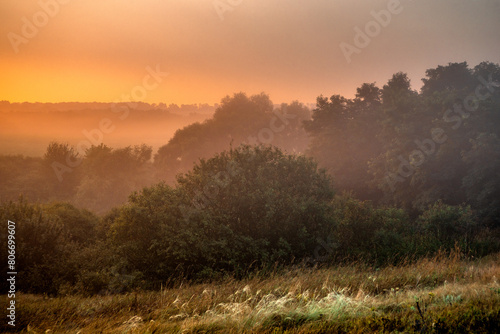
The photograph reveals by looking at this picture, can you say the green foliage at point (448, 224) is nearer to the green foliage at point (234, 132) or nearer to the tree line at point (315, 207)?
the tree line at point (315, 207)

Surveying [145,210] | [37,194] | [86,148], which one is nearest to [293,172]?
[145,210]

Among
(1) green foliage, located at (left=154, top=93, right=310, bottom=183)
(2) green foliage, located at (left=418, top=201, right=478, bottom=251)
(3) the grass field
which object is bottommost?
(2) green foliage, located at (left=418, top=201, right=478, bottom=251)

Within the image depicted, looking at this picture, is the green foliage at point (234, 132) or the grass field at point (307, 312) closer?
the grass field at point (307, 312)

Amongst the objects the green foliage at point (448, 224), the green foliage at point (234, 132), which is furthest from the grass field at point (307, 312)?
the green foliage at point (234, 132)

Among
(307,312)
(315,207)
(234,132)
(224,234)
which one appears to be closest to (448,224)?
(315,207)

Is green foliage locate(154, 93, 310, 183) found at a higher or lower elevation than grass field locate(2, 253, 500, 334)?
higher

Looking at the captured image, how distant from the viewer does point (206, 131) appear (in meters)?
74.6

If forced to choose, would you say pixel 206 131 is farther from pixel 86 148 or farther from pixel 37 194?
pixel 37 194

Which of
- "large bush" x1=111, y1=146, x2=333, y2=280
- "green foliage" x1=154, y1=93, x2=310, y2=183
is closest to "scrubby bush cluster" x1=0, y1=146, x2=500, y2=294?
"large bush" x1=111, y1=146, x2=333, y2=280

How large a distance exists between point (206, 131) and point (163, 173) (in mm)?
14332

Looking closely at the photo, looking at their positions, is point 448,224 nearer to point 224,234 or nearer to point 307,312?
point 224,234

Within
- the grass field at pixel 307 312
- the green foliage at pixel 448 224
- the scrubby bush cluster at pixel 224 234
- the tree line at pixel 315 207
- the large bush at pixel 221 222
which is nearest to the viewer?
the grass field at pixel 307 312

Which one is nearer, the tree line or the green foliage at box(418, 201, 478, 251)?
the tree line

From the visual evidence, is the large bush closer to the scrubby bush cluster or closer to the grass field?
the scrubby bush cluster
